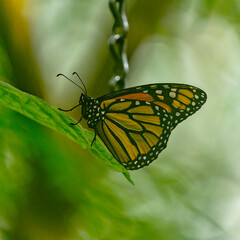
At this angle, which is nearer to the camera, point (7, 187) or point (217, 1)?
point (7, 187)

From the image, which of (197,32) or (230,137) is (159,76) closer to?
(197,32)

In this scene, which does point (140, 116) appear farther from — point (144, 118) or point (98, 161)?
point (98, 161)

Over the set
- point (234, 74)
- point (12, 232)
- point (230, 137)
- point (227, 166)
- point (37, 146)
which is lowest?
point (12, 232)

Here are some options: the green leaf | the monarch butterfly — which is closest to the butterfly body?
the monarch butterfly

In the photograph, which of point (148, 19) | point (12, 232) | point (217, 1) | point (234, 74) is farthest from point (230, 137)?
point (12, 232)

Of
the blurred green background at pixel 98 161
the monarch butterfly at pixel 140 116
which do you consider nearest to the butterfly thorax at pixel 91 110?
the monarch butterfly at pixel 140 116

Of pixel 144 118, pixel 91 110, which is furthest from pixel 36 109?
pixel 144 118

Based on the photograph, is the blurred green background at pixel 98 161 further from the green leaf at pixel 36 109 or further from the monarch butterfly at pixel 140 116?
the green leaf at pixel 36 109

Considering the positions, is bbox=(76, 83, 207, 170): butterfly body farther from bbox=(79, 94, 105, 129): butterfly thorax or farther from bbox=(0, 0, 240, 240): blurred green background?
bbox=(0, 0, 240, 240): blurred green background
